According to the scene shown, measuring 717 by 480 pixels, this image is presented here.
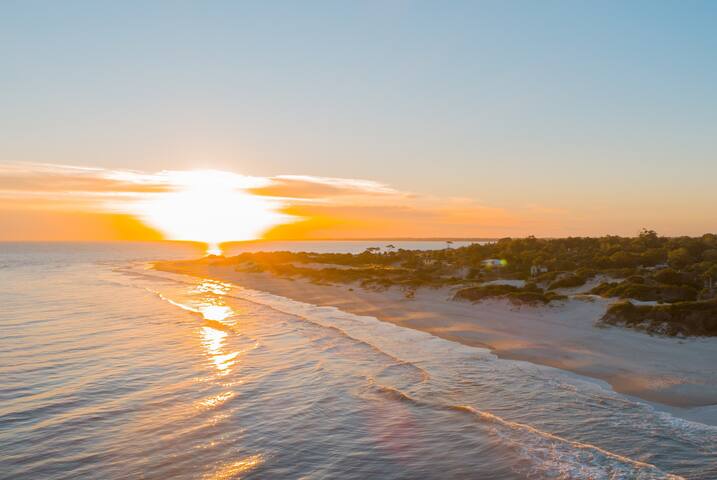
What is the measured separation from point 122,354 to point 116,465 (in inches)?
393

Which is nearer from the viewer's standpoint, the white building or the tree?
the tree

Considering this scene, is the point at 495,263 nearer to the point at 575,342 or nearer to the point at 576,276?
the point at 576,276

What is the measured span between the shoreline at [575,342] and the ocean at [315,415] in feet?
3.56

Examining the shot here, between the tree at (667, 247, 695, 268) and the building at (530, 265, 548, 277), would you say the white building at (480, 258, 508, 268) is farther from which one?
the tree at (667, 247, 695, 268)

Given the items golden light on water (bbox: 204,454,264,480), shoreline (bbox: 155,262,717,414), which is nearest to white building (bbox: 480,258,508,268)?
shoreline (bbox: 155,262,717,414)

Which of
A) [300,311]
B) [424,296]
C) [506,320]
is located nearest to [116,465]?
[506,320]

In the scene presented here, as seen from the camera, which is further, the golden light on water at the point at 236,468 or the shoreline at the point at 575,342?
the shoreline at the point at 575,342

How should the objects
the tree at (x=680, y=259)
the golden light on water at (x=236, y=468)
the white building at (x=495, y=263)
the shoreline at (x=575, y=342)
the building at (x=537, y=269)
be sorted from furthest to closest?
the white building at (x=495, y=263) < the building at (x=537, y=269) < the tree at (x=680, y=259) < the shoreline at (x=575, y=342) < the golden light on water at (x=236, y=468)

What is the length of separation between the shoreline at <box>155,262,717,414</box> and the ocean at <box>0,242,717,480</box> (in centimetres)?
109

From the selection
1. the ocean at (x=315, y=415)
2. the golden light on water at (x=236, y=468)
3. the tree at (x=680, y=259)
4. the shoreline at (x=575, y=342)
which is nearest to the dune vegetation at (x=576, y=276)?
the tree at (x=680, y=259)

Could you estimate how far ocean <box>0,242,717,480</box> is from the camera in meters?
9.13

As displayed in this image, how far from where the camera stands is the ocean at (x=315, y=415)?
9.13 m

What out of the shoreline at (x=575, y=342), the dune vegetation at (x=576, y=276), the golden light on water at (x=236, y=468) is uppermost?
the dune vegetation at (x=576, y=276)

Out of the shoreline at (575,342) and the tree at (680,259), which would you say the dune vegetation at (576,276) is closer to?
the tree at (680,259)
